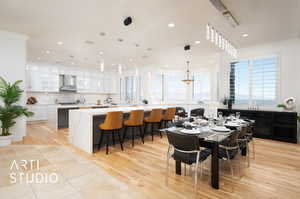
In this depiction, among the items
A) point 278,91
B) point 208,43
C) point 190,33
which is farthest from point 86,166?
point 278,91

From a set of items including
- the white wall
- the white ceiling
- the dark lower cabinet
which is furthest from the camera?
the dark lower cabinet

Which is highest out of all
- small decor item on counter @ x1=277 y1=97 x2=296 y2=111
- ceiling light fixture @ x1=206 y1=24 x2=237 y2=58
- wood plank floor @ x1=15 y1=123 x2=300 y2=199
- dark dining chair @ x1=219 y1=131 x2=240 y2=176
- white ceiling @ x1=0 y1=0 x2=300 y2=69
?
white ceiling @ x1=0 y1=0 x2=300 y2=69

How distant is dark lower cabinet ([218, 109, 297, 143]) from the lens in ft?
13.8

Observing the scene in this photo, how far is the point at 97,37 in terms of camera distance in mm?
4215

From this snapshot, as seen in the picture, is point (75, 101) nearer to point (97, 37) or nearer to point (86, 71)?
point (86, 71)

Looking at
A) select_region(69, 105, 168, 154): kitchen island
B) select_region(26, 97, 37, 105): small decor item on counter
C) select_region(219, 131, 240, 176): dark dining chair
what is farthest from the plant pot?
select_region(219, 131, 240, 176): dark dining chair

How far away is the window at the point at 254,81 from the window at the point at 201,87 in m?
2.38

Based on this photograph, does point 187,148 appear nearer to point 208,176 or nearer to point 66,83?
point 208,176

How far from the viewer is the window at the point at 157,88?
847 centimetres

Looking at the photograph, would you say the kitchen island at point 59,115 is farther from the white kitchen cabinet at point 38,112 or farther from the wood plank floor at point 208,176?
the wood plank floor at point 208,176

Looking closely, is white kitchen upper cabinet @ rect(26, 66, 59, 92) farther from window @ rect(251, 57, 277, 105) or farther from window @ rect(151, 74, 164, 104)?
window @ rect(251, 57, 277, 105)

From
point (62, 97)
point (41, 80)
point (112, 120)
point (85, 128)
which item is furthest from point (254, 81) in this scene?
point (41, 80)

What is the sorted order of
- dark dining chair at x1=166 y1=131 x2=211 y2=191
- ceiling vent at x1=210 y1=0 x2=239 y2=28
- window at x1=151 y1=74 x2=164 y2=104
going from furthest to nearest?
window at x1=151 y1=74 x2=164 y2=104, ceiling vent at x1=210 y1=0 x2=239 y2=28, dark dining chair at x1=166 y1=131 x2=211 y2=191

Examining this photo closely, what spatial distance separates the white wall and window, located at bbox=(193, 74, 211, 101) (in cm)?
739
